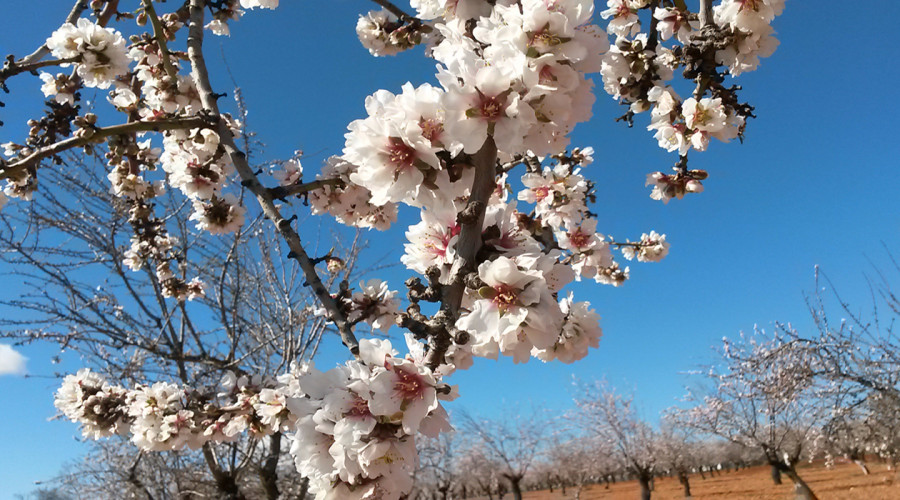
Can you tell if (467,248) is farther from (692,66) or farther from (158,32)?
(158,32)

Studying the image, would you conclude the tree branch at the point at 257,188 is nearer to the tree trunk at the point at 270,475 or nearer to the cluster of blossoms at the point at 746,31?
the cluster of blossoms at the point at 746,31

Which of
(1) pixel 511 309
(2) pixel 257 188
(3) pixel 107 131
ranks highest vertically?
(3) pixel 107 131

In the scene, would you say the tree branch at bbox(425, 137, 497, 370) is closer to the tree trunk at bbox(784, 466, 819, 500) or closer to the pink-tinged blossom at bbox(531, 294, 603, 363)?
the pink-tinged blossom at bbox(531, 294, 603, 363)

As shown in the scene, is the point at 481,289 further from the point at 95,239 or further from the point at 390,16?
the point at 95,239

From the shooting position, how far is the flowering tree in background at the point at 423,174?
936mm

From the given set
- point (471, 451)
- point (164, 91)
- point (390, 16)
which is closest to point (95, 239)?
point (164, 91)

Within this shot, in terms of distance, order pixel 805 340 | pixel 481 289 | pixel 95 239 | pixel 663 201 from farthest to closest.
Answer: pixel 805 340 < pixel 95 239 < pixel 663 201 < pixel 481 289

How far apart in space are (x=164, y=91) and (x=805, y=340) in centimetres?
732

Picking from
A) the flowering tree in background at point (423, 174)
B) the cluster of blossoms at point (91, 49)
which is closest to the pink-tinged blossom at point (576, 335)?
the flowering tree in background at point (423, 174)

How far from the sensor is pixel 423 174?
1002mm

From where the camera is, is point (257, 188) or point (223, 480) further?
point (223, 480)

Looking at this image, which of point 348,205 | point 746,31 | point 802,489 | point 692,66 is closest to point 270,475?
point 348,205

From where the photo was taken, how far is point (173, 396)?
9.34ft

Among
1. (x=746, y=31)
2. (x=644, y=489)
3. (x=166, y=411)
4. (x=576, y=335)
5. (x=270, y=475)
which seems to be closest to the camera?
(x=576, y=335)
